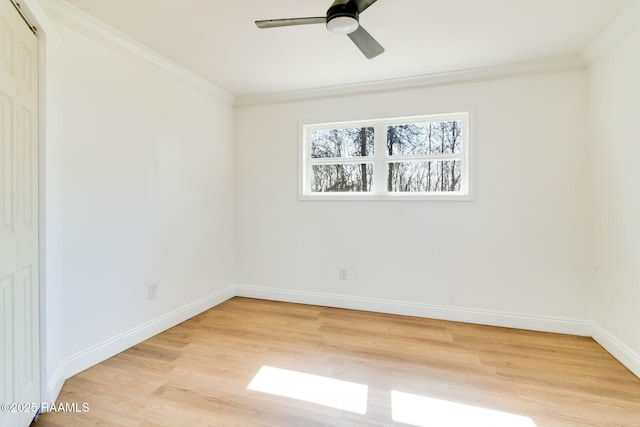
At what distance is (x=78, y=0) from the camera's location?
6.33ft

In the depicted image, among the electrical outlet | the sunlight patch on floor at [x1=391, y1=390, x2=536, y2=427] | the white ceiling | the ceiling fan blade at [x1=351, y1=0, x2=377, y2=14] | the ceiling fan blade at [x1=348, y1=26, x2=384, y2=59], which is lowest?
the sunlight patch on floor at [x1=391, y1=390, x2=536, y2=427]

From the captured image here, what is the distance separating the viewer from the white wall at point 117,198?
194 cm

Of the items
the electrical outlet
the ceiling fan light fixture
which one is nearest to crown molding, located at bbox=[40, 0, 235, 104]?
the ceiling fan light fixture

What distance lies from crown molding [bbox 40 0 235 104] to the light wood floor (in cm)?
235

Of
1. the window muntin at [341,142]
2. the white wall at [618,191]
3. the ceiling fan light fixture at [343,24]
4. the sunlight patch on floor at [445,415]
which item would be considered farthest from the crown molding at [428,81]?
the sunlight patch on floor at [445,415]

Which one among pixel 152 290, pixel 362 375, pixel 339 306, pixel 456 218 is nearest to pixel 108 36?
pixel 152 290

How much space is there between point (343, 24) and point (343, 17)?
0.05 metres

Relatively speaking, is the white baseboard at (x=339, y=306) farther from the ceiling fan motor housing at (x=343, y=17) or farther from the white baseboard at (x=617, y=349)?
the ceiling fan motor housing at (x=343, y=17)

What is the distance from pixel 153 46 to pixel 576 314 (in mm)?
4322

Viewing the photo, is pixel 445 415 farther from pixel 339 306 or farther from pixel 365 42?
pixel 365 42

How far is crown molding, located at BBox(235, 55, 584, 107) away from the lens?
8.85ft

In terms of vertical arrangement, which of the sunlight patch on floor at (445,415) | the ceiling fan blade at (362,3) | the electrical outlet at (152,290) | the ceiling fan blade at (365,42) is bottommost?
the sunlight patch on floor at (445,415)

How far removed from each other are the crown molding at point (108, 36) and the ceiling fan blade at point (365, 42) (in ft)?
5.76

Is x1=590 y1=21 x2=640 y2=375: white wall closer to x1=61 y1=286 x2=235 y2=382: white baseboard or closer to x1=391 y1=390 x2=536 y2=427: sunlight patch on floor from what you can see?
x1=391 y1=390 x2=536 y2=427: sunlight patch on floor
